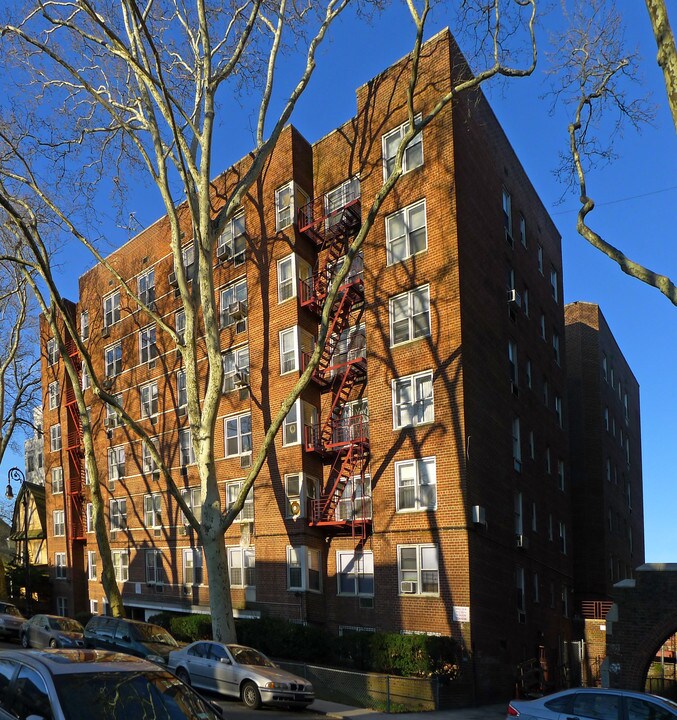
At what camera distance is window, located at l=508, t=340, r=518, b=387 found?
27647 millimetres

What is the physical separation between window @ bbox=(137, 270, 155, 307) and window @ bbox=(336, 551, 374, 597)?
16.3 m

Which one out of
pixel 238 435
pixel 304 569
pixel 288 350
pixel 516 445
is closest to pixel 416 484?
pixel 304 569

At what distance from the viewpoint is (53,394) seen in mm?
45781

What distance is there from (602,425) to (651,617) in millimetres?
23646

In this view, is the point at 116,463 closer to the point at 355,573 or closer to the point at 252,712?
the point at 355,573

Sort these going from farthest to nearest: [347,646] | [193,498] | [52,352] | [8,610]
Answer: [52,352]
[193,498]
[8,610]
[347,646]

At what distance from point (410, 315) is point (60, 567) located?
96.3 ft

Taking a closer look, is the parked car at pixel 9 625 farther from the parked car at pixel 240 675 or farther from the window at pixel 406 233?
the window at pixel 406 233

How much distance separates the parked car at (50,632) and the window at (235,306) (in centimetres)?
1194

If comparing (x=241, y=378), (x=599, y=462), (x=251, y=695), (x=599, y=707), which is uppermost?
(x=241, y=378)

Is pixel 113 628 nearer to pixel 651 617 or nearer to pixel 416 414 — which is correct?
pixel 416 414

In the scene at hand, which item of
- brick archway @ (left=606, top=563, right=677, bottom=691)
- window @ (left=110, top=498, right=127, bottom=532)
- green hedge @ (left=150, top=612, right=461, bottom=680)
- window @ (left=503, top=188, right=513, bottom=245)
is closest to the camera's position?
brick archway @ (left=606, top=563, right=677, bottom=691)

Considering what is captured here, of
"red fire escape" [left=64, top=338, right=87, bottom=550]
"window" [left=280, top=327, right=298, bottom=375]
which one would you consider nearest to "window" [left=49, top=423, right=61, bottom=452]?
"red fire escape" [left=64, top=338, right=87, bottom=550]

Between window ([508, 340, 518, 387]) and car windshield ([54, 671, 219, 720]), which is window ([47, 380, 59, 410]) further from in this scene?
car windshield ([54, 671, 219, 720])
